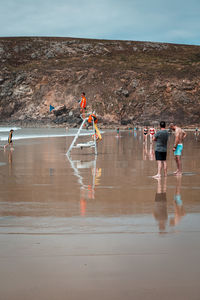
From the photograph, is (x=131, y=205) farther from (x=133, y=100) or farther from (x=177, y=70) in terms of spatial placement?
(x=177, y=70)

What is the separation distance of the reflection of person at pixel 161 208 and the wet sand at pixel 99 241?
0.02 m

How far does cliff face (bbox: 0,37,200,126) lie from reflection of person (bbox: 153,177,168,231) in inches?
3150

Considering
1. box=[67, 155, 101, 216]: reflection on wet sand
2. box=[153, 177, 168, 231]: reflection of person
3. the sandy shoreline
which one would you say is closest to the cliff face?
box=[67, 155, 101, 216]: reflection on wet sand

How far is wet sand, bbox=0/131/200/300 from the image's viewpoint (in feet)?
11.3

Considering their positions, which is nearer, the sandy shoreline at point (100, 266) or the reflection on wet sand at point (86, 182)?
the sandy shoreline at point (100, 266)

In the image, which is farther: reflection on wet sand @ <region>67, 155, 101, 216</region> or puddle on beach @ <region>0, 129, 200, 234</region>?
reflection on wet sand @ <region>67, 155, 101, 216</region>

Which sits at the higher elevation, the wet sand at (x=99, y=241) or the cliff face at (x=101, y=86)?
the cliff face at (x=101, y=86)

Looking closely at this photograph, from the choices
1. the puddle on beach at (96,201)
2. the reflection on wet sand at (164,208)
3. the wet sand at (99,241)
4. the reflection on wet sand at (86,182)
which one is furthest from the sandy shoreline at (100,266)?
the reflection on wet sand at (86,182)

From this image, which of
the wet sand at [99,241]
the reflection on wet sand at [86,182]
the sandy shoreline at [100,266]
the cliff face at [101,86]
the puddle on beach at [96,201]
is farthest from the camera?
the cliff face at [101,86]

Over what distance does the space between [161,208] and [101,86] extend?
297 ft

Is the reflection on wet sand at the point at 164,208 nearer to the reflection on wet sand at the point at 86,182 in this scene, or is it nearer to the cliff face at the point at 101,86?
the reflection on wet sand at the point at 86,182

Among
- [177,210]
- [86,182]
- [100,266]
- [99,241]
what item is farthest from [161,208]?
[86,182]

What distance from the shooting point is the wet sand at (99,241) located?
3445 mm

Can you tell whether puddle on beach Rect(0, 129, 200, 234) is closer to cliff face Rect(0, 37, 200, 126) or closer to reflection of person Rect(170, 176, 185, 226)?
reflection of person Rect(170, 176, 185, 226)
